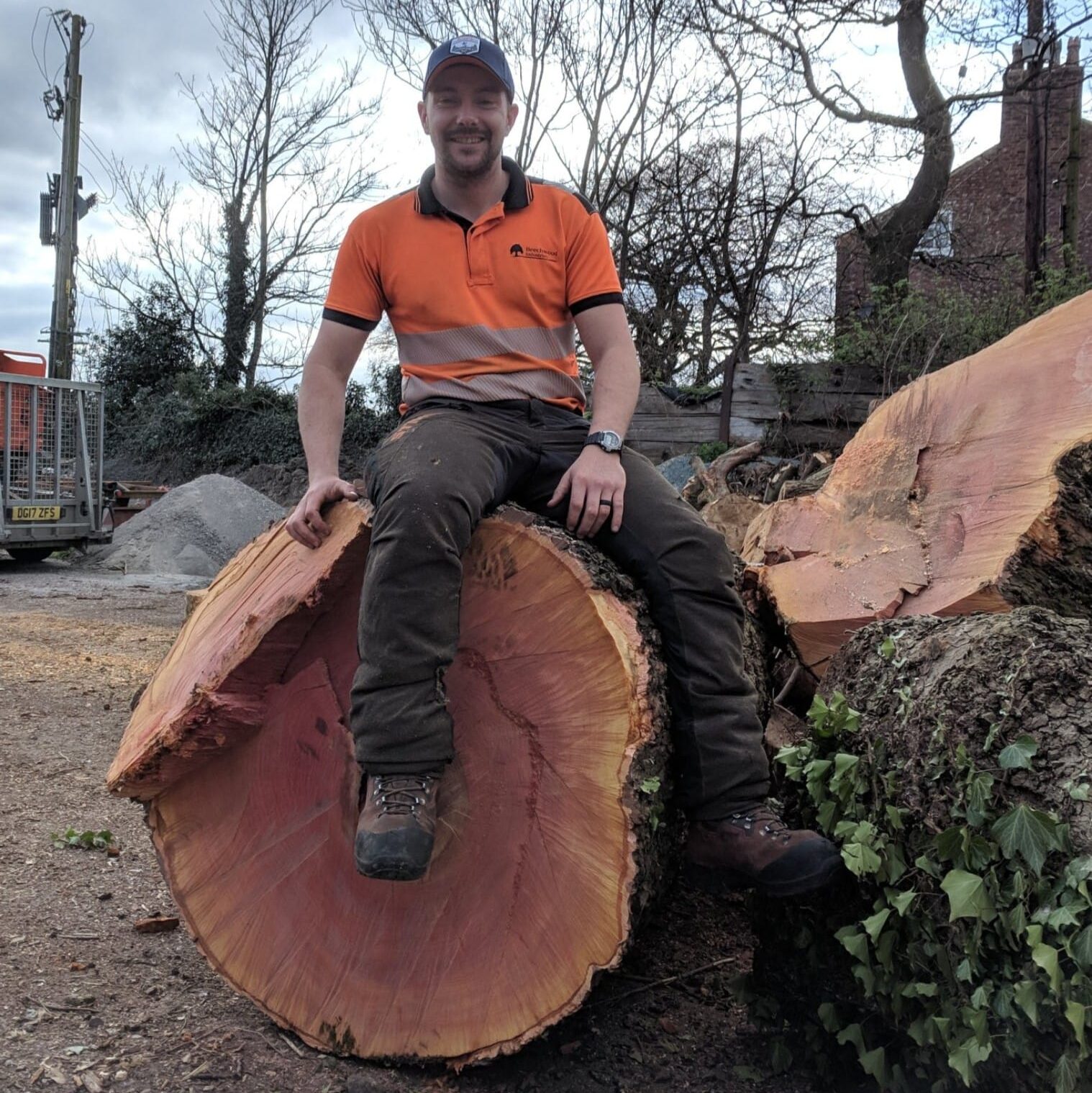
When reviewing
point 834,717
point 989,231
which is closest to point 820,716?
point 834,717

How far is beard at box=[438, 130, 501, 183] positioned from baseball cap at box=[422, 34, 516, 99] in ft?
0.46

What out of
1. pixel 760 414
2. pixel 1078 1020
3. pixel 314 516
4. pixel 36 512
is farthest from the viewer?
pixel 36 512

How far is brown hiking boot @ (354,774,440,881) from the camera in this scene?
1721mm

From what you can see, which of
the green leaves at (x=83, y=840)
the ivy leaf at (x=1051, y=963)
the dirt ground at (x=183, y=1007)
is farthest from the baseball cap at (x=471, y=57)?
the green leaves at (x=83, y=840)

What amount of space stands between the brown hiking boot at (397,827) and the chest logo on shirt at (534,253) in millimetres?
1207

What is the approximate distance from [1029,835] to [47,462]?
1132cm

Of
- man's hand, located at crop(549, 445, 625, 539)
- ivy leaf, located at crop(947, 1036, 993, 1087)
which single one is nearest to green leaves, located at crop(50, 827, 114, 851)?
man's hand, located at crop(549, 445, 625, 539)

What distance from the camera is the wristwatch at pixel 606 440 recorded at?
212 cm

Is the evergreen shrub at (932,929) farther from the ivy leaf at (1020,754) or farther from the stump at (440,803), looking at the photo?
the stump at (440,803)

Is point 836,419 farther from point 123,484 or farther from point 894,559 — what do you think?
point 123,484

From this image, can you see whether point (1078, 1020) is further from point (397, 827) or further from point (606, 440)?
point (606, 440)

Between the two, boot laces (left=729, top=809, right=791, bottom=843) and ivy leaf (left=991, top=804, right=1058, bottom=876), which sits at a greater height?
ivy leaf (left=991, top=804, right=1058, bottom=876)

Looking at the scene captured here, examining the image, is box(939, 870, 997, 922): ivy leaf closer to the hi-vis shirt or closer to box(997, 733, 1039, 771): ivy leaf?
box(997, 733, 1039, 771): ivy leaf

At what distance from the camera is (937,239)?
12648 mm
